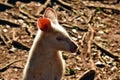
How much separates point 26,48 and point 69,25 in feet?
6.06

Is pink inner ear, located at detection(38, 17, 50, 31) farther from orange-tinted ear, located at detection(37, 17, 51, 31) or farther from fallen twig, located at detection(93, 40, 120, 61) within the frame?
fallen twig, located at detection(93, 40, 120, 61)

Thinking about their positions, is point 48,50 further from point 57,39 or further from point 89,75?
point 89,75

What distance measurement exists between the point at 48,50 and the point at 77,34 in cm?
413

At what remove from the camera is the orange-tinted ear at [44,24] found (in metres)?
6.23

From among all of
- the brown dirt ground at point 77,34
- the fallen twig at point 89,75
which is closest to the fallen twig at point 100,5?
the brown dirt ground at point 77,34

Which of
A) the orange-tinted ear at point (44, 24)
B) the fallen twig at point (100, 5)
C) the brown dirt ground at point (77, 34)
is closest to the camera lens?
the orange-tinted ear at point (44, 24)

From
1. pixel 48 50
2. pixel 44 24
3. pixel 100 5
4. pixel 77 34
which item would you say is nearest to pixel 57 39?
pixel 48 50

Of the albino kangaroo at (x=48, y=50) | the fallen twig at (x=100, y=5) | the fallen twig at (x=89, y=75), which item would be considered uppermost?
the albino kangaroo at (x=48, y=50)

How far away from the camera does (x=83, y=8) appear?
12.3 meters

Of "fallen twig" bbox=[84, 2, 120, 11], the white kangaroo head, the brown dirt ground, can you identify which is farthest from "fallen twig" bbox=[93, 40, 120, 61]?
the white kangaroo head

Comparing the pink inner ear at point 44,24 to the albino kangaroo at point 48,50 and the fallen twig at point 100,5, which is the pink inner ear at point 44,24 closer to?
the albino kangaroo at point 48,50

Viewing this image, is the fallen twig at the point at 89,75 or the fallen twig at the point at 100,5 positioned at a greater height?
the fallen twig at the point at 100,5

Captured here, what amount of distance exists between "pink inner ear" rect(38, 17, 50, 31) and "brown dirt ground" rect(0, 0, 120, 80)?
2.50m

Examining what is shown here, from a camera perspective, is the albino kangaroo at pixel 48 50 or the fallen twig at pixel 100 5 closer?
the albino kangaroo at pixel 48 50
